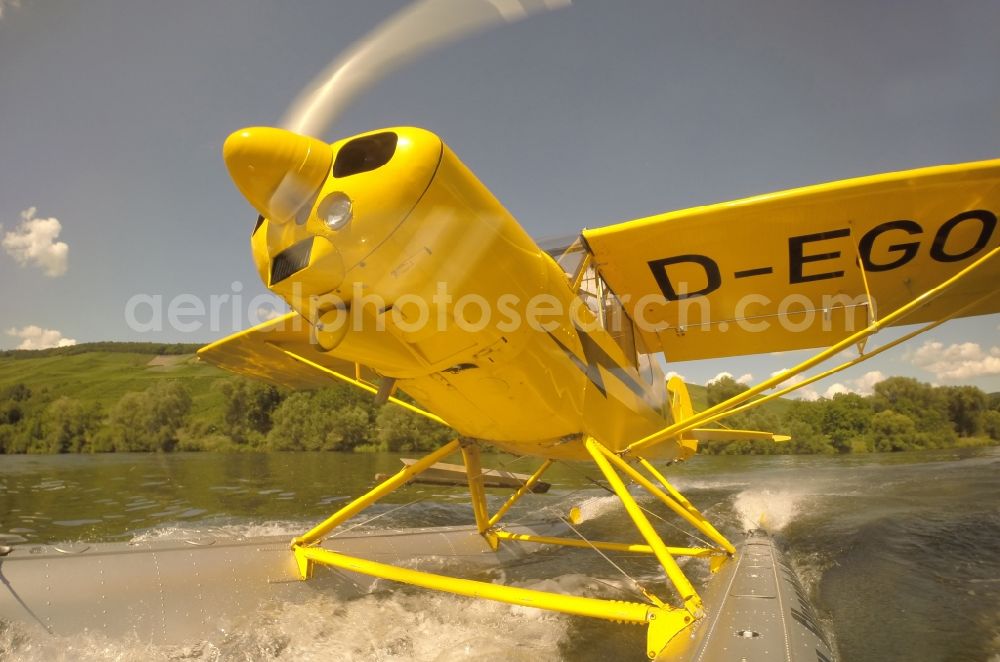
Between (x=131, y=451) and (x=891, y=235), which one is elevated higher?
(x=891, y=235)

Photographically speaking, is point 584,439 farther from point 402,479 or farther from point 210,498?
point 210,498

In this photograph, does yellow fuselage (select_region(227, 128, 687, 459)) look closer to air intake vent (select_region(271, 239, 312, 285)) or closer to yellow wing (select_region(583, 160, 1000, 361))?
air intake vent (select_region(271, 239, 312, 285))

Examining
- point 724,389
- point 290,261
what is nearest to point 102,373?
point 724,389

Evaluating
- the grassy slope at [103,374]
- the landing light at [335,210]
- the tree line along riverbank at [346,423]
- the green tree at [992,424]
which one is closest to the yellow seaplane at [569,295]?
the landing light at [335,210]

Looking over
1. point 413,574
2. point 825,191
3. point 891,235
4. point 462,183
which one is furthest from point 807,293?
point 413,574

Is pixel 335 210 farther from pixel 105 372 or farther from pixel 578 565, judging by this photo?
pixel 105 372

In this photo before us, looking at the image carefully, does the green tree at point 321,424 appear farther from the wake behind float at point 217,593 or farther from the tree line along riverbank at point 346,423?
the wake behind float at point 217,593
